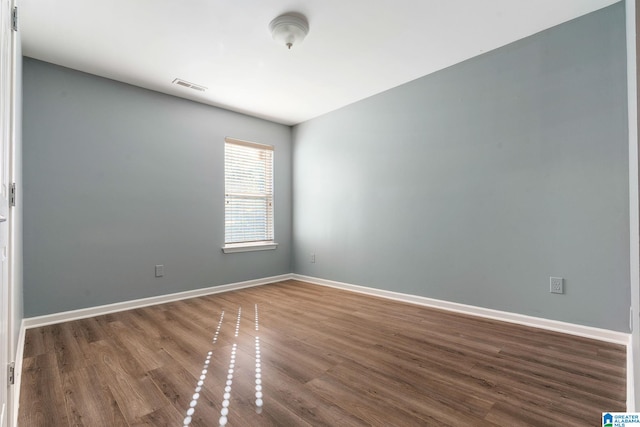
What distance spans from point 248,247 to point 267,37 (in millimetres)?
2771

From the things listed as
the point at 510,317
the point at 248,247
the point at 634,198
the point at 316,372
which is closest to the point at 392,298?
the point at 510,317

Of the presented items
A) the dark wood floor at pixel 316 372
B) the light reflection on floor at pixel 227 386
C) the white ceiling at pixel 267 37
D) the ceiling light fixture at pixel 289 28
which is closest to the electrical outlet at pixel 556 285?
the dark wood floor at pixel 316 372

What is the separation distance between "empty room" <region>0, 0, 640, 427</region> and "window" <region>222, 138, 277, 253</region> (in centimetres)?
6

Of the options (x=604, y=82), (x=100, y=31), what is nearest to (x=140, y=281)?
(x=100, y=31)

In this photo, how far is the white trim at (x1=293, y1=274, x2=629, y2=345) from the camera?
2.31 m

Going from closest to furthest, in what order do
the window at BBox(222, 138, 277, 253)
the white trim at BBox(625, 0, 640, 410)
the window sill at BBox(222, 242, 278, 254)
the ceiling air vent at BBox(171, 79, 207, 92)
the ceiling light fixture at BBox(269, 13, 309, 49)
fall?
the white trim at BBox(625, 0, 640, 410) < the ceiling light fixture at BBox(269, 13, 309, 49) < the ceiling air vent at BBox(171, 79, 207, 92) < the window sill at BBox(222, 242, 278, 254) < the window at BBox(222, 138, 277, 253)

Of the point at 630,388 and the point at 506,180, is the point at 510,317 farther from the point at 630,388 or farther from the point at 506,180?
the point at 506,180

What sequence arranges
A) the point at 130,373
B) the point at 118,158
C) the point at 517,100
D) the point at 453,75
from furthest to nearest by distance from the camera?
the point at 118,158, the point at 453,75, the point at 517,100, the point at 130,373

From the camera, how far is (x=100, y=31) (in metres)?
2.48

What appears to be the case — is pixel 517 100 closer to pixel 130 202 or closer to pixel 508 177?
pixel 508 177

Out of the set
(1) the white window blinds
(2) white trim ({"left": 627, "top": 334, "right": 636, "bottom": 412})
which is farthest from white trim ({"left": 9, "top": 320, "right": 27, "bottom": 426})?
(2) white trim ({"left": 627, "top": 334, "right": 636, "bottom": 412})

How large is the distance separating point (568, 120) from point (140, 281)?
4.47 m

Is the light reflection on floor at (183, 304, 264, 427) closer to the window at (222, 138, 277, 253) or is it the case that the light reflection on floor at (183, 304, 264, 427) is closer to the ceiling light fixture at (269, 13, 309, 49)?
the window at (222, 138, 277, 253)

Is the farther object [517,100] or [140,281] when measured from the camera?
[140,281]
